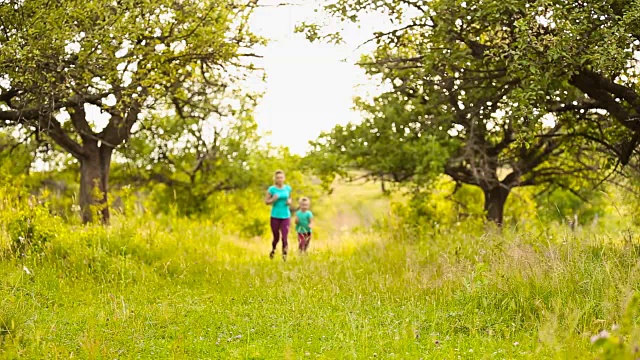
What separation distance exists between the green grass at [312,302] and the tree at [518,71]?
227 centimetres

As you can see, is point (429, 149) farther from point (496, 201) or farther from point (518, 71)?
point (518, 71)

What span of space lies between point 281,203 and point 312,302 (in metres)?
5.53

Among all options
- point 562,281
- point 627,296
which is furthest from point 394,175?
point 627,296

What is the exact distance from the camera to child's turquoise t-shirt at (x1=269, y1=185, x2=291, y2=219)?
43.1ft

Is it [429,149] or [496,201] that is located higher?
[429,149]

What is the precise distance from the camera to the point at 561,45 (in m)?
8.15

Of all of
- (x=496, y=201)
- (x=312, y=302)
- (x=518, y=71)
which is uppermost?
(x=518, y=71)

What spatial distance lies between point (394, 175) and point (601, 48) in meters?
7.57

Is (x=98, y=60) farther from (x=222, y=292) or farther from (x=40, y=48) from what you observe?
(x=222, y=292)

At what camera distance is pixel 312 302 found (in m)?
7.93

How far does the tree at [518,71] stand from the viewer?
26.9 ft

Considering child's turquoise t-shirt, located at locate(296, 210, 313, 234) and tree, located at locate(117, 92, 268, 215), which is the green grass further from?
tree, located at locate(117, 92, 268, 215)

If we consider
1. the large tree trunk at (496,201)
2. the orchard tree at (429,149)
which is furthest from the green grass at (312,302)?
the large tree trunk at (496,201)

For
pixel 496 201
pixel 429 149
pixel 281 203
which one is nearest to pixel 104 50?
pixel 281 203
